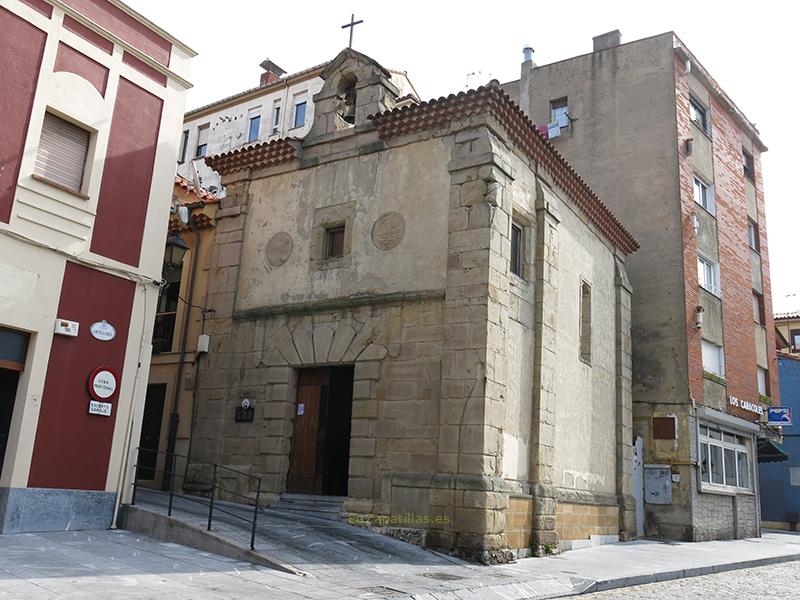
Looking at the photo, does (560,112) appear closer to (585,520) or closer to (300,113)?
(300,113)

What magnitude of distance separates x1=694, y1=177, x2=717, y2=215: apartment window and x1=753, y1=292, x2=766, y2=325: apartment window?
14.3 feet

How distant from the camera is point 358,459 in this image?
1226 cm

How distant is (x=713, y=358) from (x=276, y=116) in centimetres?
2033

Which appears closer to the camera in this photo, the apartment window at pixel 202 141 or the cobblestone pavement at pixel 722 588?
the cobblestone pavement at pixel 722 588

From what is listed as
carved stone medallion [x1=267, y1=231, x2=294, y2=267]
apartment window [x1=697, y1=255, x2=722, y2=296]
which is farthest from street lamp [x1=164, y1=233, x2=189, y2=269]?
apartment window [x1=697, y1=255, x2=722, y2=296]

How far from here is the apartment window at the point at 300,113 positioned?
104 ft

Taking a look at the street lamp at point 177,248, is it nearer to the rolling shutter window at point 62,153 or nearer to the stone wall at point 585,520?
the rolling shutter window at point 62,153

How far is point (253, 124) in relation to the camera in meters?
33.9

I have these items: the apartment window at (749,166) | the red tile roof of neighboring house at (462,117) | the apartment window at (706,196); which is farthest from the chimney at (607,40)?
the red tile roof of neighboring house at (462,117)

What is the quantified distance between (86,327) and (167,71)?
418cm

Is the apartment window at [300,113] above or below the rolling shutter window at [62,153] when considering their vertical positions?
above

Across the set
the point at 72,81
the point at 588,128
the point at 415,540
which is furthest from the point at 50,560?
the point at 588,128

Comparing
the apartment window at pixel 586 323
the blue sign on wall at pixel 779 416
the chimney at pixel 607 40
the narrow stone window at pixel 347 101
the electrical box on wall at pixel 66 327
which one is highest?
the chimney at pixel 607 40

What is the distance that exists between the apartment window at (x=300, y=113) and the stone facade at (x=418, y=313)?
1653cm
